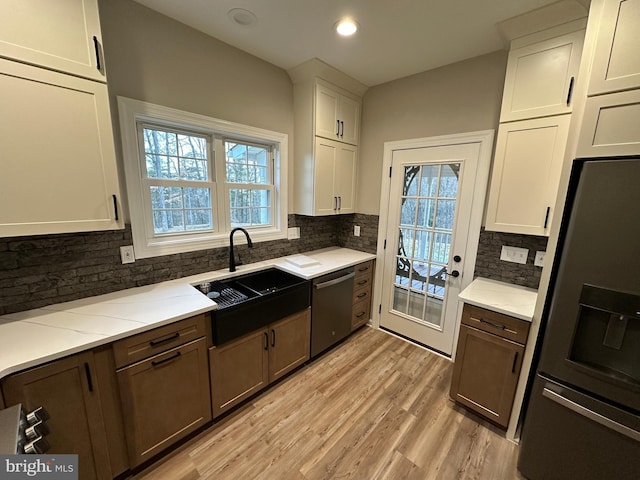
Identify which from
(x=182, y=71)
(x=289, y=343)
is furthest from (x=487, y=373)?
(x=182, y=71)

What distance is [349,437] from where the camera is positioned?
1.71 meters

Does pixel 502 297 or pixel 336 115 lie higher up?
pixel 336 115

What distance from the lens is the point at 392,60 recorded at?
2.21m

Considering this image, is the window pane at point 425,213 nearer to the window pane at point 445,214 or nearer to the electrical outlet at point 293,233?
the window pane at point 445,214

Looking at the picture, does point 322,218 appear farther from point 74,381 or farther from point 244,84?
point 74,381

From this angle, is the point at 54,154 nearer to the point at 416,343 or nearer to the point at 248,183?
the point at 248,183

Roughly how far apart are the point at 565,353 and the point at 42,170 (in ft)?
9.03

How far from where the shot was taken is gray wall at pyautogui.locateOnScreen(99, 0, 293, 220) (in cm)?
159

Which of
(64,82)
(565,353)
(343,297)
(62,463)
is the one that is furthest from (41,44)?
(565,353)

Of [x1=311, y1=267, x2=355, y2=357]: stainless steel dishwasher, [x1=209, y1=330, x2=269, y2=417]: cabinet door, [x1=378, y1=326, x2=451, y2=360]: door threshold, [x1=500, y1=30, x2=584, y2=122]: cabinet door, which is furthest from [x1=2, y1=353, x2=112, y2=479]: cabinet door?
[x1=500, y1=30, x2=584, y2=122]: cabinet door

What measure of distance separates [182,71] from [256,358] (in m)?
2.17

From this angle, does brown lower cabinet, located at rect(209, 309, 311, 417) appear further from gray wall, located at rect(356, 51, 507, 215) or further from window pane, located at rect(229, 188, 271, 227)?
gray wall, located at rect(356, 51, 507, 215)

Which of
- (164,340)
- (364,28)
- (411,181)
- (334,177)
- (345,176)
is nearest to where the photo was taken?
(164,340)

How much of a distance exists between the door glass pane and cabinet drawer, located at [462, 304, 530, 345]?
740 mm
